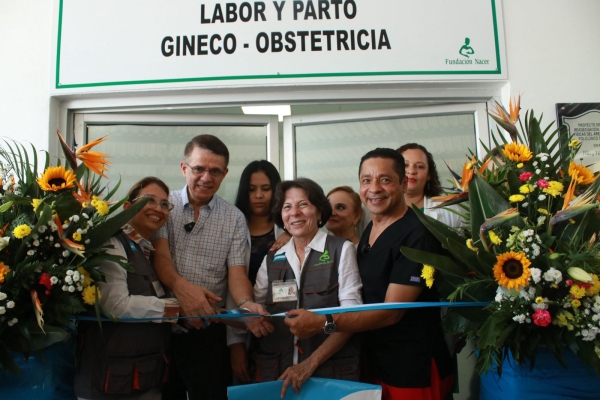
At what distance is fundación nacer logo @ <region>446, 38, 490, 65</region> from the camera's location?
278 centimetres

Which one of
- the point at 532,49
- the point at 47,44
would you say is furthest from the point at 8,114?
the point at 532,49

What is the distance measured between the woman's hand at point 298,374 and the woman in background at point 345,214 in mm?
814

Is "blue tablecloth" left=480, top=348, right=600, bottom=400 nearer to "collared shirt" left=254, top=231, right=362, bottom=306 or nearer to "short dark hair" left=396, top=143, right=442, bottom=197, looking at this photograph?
"collared shirt" left=254, top=231, right=362, bottom=306

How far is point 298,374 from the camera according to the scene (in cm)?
194

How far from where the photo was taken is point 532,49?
2.81m

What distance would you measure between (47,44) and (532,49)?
2953mm

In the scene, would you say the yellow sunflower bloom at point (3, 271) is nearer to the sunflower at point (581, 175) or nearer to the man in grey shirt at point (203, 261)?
the man in grey shirt at point (203, 261)

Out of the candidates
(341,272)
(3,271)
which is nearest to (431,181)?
(341,272)

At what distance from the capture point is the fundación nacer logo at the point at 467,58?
2.78m

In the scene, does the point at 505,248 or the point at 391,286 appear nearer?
→ the point at 505,248

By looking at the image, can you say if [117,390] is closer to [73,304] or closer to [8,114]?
[73,304]

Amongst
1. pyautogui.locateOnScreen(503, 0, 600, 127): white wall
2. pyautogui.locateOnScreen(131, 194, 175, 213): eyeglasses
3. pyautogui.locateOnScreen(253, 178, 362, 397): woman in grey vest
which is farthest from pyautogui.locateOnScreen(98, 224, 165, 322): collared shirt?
pyautogui.locateOnScreen(503, 0, 600, 127): white wall

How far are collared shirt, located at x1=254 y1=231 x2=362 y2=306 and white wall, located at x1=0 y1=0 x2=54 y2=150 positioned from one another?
1.67 m

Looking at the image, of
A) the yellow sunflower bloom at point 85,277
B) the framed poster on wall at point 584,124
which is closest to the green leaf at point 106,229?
the yellow sunflower bloom at point 85,277
